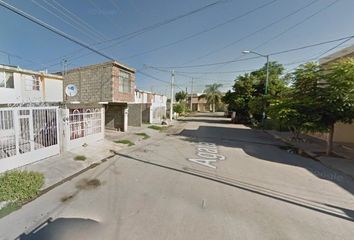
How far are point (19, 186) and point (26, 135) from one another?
9.54ft

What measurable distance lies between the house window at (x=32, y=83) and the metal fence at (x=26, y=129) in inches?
415

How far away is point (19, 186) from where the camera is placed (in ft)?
16.6

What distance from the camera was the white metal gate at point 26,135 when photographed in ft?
21.2

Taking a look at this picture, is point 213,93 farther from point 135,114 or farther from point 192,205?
point 192,205

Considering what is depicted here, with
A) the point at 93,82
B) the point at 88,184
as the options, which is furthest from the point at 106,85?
the point at 88,184

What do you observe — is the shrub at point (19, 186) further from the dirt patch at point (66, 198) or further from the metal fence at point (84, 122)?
the metal fence at point (84, 122)

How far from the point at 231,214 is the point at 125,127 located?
47.8 feet

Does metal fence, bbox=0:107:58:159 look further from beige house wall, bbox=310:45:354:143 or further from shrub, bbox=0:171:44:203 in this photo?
beige house wall, bbox=310:45:354:143

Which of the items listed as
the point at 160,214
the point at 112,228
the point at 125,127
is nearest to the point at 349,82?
the point at 160,214

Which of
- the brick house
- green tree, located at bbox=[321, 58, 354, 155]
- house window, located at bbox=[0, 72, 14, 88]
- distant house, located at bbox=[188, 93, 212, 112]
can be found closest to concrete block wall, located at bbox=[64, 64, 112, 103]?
the brick house

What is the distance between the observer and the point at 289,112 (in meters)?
10.6

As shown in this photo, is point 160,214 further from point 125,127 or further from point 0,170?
point 125,127

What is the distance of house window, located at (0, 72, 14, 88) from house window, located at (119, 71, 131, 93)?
818cm

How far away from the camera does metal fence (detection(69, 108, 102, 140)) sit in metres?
10.2
